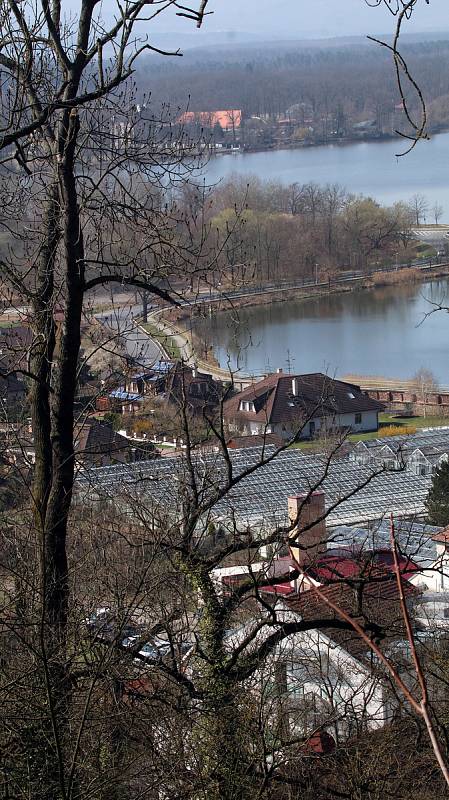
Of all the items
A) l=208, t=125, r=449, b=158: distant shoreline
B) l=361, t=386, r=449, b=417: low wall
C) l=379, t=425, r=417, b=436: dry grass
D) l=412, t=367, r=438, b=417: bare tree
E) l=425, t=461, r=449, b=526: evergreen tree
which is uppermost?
l=208, t=125, r=449, b=158: distant shoreline

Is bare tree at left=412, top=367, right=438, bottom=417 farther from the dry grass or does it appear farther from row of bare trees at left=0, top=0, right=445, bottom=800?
row of bare trees at left=0, top=0, right=445, bottom=800

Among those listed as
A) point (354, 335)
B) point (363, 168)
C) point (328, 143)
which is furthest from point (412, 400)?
point (328, 143)

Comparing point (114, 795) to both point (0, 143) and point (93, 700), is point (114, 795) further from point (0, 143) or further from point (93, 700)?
point (0, 143)

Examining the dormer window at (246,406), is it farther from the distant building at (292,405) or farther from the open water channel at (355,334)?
the open water channel at (355,334)

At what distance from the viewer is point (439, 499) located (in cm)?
708

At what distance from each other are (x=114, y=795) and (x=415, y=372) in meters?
12.0

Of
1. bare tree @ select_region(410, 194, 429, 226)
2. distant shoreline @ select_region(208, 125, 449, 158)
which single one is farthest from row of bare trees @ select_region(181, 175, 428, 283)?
distant shoreline @ select_region(208, 125, 449, 158)

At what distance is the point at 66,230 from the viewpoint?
154cm

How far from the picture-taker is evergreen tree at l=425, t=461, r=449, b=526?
6.77 m

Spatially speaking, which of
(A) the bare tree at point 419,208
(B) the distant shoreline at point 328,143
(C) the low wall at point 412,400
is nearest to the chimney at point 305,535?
(C) the low wall at point 412,400

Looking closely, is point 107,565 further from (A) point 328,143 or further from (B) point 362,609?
(A) point 328,143

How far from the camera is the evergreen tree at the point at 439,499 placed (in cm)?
677

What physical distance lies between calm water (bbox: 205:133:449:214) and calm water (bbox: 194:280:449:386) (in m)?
8.18

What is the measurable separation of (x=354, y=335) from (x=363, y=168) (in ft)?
67.1
